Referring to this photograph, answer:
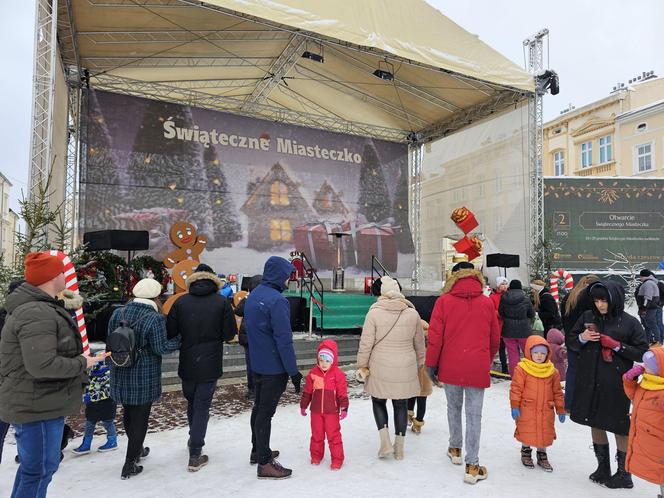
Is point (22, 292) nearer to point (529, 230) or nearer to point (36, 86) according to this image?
point (36, 86)

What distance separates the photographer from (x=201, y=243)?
9758 millimetres

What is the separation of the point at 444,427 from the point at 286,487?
1922mm

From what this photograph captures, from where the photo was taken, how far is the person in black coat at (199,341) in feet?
11.1

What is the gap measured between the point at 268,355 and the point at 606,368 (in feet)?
7.57

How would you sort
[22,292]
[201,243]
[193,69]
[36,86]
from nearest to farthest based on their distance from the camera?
1. [22,292]
2. [36,86]
3. [201,243]
4. [193,69]

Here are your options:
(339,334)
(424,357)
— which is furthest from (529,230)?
(424,357)

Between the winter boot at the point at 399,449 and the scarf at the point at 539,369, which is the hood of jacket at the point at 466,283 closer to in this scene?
the scarf at the point at 539,369

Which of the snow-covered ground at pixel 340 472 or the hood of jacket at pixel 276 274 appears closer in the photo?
the snow-covered ground at pixel 340 472

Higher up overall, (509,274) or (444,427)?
(509,274)

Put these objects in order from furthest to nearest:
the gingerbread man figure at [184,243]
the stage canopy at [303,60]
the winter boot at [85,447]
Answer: the gingerbread man figure at [184,243], the stage canopy at [303,60], the winter boot at [85,447]

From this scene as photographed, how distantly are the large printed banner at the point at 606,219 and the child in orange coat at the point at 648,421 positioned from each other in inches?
572

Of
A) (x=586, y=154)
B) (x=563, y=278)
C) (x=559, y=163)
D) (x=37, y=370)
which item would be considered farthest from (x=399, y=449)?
(x=559, y=163)

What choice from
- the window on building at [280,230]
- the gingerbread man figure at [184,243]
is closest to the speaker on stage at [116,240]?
the gingerbread man figure at [184,243]

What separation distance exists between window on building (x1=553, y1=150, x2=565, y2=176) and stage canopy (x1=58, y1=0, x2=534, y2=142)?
15.7m
